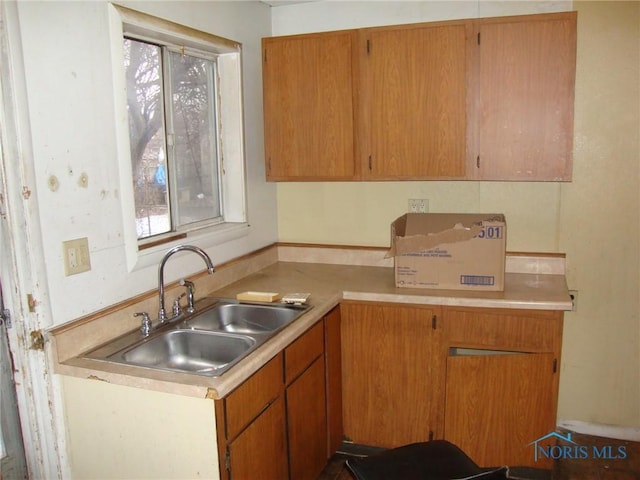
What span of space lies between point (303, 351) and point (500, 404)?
3.19 ft

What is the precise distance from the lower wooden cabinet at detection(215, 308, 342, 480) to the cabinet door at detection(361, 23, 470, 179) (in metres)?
Answer: 0.87

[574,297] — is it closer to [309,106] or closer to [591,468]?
[591,468]

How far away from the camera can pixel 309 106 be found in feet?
9.52

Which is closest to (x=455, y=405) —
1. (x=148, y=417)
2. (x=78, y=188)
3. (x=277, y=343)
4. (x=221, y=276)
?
(x=277, y=343)

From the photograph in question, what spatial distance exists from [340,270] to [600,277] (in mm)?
1360

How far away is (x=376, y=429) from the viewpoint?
8.90 ft

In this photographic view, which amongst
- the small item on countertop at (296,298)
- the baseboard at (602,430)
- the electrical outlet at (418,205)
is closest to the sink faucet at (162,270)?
the small item on countertop at (296,298)

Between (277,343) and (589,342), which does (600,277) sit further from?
(277,343)

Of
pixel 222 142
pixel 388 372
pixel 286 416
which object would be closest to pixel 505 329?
pixel 388 372

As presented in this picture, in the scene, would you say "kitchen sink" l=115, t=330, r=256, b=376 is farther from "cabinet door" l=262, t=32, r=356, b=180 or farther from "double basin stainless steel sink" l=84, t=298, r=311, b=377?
"cabinet door" l=262, t=32, r=356, b=180

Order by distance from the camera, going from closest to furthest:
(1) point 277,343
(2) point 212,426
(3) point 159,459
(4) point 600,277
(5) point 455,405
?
1. (2) point 212,426
2. (3) point 159,459
3. (1) point 277,343
4. (5) point 455,405
5. (4) point 600,277

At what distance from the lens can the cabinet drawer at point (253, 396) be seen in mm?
1705

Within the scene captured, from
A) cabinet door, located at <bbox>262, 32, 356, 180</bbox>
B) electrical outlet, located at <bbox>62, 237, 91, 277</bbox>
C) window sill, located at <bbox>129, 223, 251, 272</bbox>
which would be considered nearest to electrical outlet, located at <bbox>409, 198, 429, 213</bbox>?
cabinet door, located at <bbox>262, 32, 356, 180</bbox>

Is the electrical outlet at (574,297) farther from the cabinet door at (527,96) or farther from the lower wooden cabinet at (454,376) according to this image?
the cabinet door at (527,96)
